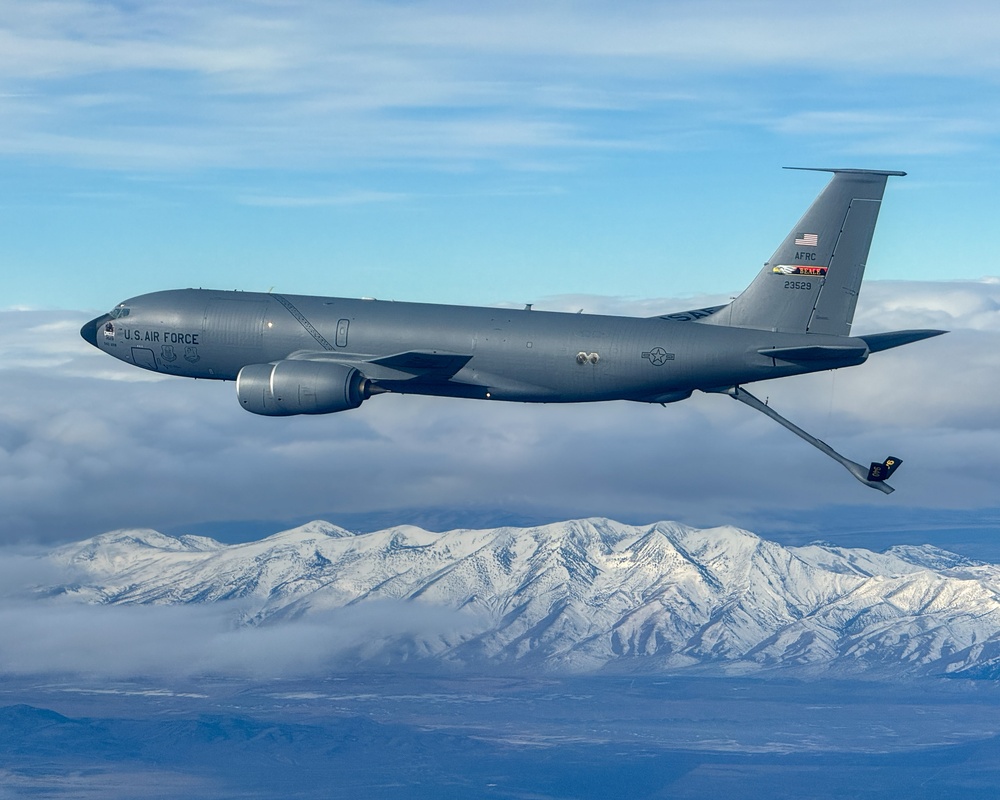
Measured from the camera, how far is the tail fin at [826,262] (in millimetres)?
64062

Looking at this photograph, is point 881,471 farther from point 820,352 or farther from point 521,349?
point 521,349

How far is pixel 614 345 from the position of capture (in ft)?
214

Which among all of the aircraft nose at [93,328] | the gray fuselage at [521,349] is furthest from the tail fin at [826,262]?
the aircraft nose at [93,328]

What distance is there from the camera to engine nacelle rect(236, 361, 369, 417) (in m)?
65.2

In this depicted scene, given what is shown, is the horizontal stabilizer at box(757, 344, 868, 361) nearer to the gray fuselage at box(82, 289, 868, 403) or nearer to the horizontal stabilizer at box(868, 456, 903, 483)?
the gray fuselage at box(82, 289, 868, 403)

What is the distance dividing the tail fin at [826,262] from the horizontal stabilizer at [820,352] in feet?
6.10

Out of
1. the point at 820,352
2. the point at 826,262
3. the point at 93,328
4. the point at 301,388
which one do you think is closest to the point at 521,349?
the point at 301,388

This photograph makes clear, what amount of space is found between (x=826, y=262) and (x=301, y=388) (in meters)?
26.3

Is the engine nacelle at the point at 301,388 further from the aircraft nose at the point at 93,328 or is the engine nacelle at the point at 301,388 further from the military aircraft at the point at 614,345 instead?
the aircraft nose at the point at 93,328

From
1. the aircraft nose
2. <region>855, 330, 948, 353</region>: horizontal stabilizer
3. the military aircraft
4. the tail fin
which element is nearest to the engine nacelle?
the military aircraft

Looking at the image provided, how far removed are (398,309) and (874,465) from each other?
2482 cm

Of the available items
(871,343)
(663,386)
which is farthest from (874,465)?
(663,386)

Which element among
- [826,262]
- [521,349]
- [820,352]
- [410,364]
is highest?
[826,262]

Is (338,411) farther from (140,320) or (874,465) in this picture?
(874,465)
